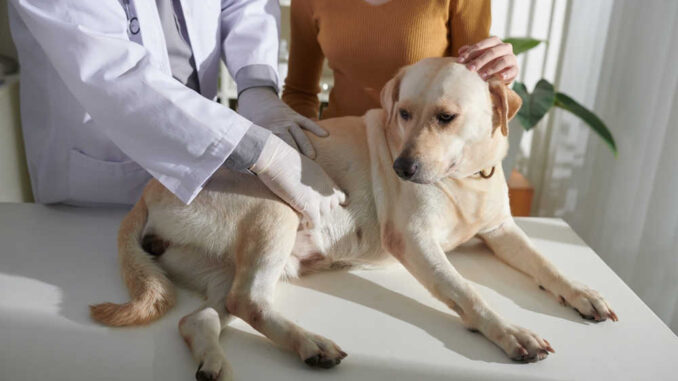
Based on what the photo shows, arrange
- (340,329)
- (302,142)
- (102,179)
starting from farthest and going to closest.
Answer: (102,179) → (302,142) → (340,329)

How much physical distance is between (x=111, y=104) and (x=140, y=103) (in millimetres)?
49

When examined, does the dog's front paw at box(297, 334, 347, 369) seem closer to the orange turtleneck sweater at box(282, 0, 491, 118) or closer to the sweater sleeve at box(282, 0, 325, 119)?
the orange turtleneck sweater at box(282, 0, 491, 118)

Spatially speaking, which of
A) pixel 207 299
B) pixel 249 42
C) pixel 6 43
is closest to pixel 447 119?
pixel 207 299

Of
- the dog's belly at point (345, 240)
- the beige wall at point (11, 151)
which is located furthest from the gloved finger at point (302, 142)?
the beige wall at point (11, 151)

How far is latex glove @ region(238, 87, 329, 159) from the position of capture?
3.54 ft

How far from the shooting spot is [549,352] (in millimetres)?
819

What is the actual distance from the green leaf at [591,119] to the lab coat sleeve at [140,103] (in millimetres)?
1455

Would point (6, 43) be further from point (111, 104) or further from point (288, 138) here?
point (288, 138)

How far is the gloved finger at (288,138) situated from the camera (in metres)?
1.07

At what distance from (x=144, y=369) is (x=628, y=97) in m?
1.85

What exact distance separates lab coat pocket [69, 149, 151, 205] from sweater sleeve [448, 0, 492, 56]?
737 mm

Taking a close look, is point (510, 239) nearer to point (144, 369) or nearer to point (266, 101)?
point (266, 101)

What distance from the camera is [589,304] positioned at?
92 cm

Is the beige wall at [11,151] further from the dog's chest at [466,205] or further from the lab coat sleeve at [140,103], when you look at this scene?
Answer: the dog's chest at [466,205]
